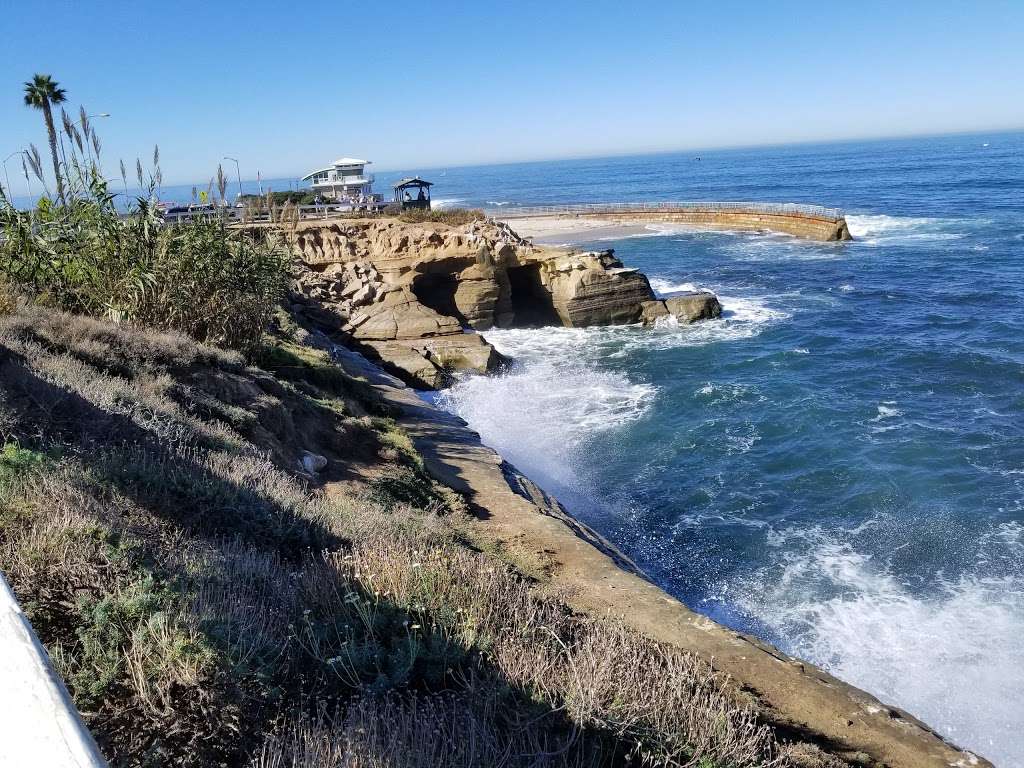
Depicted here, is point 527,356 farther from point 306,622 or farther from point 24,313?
point 306,622

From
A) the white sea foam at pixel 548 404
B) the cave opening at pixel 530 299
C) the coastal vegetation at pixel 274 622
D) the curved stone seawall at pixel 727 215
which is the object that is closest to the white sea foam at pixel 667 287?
the cave opening at pixel 530 299

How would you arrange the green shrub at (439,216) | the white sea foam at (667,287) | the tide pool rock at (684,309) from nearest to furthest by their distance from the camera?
the tide pool rock at (684,309), the white sea foam at (667,287), the green shrub at (439,216)

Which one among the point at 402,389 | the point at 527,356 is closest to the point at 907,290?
the point at 527,356

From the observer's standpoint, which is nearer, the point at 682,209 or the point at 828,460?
the point at 828,460

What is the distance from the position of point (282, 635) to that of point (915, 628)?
10.9m

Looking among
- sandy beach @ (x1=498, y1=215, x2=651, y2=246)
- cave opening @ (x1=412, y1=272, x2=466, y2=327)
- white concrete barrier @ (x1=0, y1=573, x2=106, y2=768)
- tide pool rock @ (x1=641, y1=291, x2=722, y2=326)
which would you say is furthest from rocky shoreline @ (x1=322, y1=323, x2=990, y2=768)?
sandy beach @ (x1=498, y1=215, x2=651, y2=246)

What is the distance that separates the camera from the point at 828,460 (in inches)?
683

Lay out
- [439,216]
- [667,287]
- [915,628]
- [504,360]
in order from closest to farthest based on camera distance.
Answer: [915,628] → [504,360] → [667,287] → [439,216]

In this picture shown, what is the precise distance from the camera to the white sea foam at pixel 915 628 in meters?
9.60

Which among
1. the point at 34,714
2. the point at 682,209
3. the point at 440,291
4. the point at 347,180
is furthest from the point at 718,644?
the point at 682,209

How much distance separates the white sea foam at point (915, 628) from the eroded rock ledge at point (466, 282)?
17861mm

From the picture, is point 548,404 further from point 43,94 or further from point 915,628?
point 43,94

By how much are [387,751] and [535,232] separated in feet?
196

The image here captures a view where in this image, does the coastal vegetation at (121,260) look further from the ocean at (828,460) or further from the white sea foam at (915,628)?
the white sea foam at (915,628)
